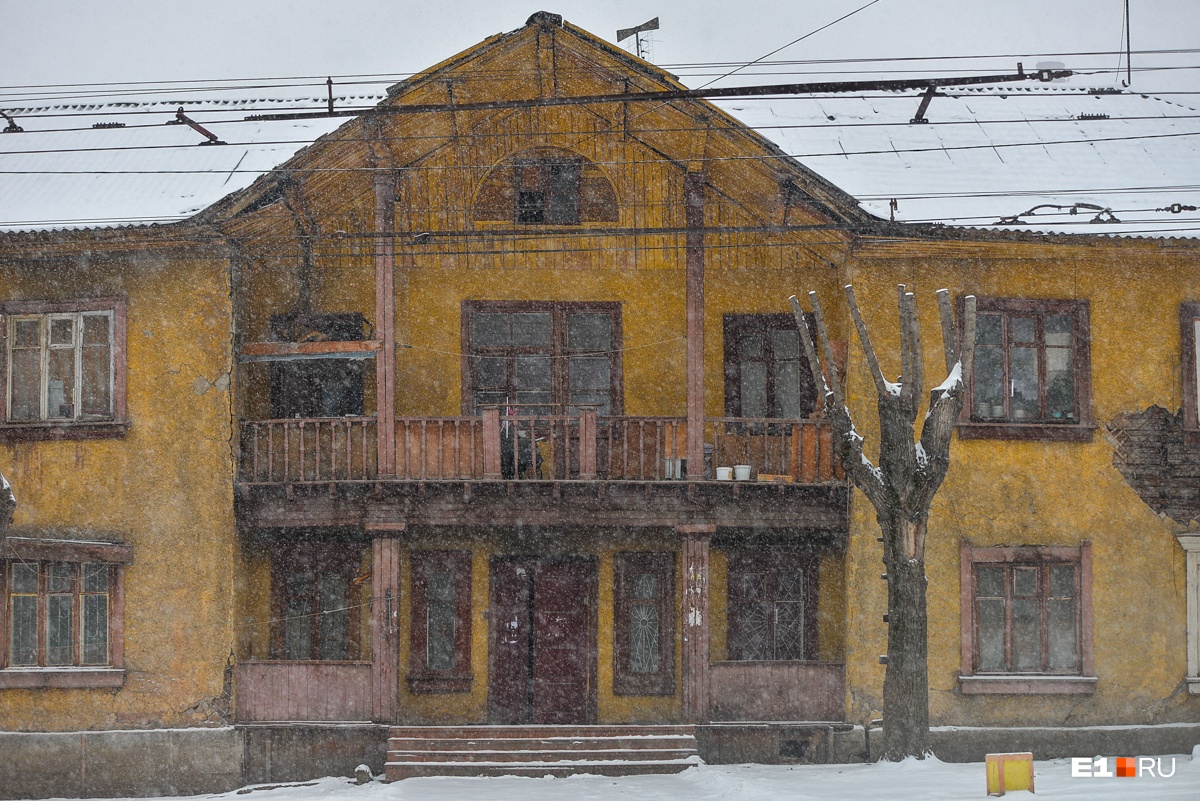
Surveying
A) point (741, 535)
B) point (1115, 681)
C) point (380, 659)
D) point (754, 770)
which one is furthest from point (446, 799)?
point (1115, 681)

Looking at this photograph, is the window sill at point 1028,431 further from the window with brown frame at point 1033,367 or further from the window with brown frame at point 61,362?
the window with brown frame at point 61,362

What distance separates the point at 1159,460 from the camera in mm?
19344

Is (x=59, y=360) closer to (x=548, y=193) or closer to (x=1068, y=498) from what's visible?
(x=548, y=193)

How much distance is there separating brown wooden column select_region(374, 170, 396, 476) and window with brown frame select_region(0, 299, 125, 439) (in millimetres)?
3629

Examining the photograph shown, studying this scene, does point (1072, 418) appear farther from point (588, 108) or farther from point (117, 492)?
point (117, 492)

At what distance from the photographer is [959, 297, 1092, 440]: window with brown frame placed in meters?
Result: 19.4

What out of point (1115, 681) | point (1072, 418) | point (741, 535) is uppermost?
point (1072, 418)

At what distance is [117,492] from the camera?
19.3 meters

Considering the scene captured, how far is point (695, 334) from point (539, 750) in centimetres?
613

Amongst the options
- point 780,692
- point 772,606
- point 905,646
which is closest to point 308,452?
point 772,606

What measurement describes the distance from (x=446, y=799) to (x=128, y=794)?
490 cm

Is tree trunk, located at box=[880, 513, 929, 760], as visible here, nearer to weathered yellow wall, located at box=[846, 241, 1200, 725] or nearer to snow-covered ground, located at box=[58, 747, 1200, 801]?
snow-covered ground, located at box=[58, 747, 1200, 801]

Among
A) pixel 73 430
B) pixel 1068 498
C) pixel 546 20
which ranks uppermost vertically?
pixel 546 20

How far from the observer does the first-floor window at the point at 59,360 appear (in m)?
19.4
